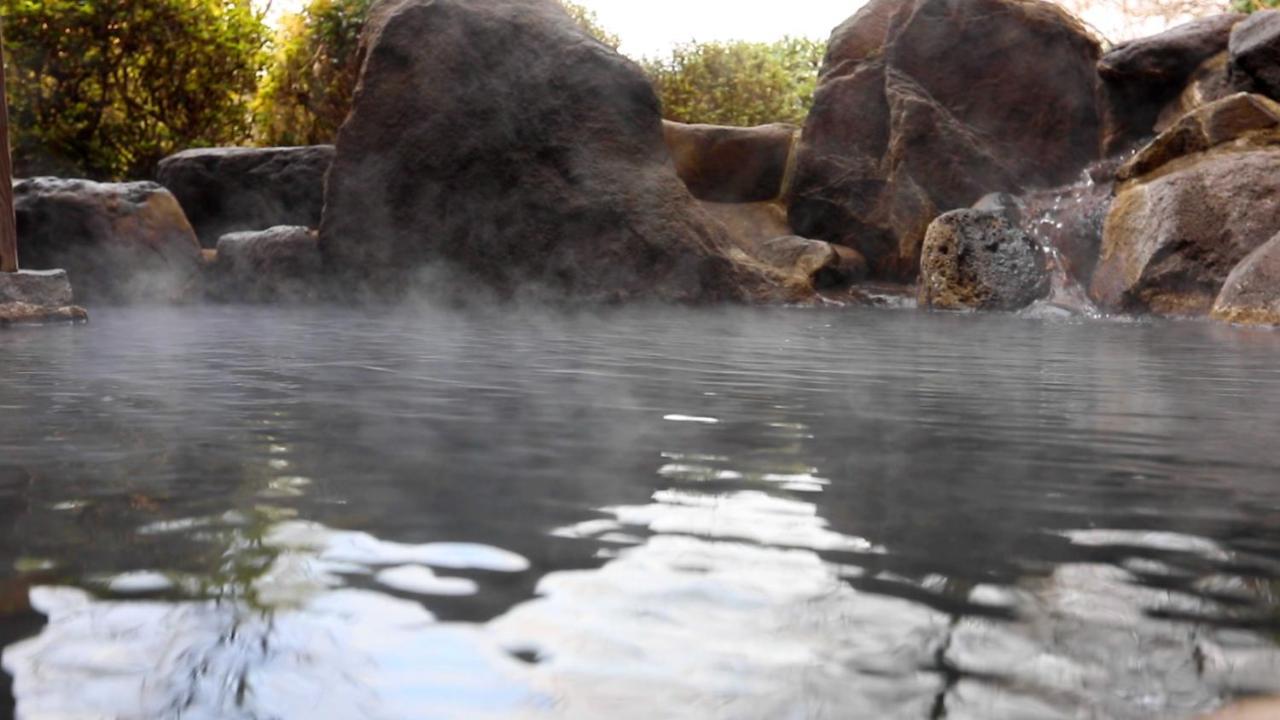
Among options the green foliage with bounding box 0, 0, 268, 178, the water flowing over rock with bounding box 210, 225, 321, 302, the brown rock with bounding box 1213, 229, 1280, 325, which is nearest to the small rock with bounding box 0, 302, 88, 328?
the water flowing over rock with bounding box 210, 225, 321, 302

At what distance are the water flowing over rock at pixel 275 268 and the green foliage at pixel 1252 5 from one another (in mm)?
11949

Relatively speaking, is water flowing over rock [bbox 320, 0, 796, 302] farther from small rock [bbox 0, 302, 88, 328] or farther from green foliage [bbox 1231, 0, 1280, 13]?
green foliage [bbox 1231, 0, 1280, 13]

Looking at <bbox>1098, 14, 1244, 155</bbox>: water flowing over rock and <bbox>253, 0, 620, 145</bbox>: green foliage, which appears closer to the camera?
<bbox>1098, 14, 1244, 155</bbox>: water flowing over rock

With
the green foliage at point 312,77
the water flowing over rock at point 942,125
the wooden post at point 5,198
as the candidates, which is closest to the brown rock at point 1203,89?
the water flowing over rock at point 942,125

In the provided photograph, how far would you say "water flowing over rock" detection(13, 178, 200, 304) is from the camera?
11.9m

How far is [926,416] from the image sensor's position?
3770 mm

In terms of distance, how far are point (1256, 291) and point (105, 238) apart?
9.65 meters

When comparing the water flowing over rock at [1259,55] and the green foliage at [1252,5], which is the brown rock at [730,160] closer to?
the water flowing over rock at [1259,55]

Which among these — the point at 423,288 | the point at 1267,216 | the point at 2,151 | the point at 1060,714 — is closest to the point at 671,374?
the point at 1060,714

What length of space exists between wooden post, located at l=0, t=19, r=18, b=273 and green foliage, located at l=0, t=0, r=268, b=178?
23.5 feet

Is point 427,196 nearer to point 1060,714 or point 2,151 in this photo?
point 2,151

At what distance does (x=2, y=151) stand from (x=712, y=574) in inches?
291

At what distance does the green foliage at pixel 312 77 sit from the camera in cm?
1573

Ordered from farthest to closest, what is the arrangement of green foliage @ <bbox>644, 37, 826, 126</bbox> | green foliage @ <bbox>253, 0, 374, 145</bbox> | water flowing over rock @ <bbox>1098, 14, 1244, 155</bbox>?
green foliage @ <bbox>644, 37, 826, 126</bbox>
green foliage @ <bbox>253, 0, 374, 145</bbox>
water flowing over rock @ <bbox>1098, 14, 1244, 155</bbox>
